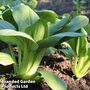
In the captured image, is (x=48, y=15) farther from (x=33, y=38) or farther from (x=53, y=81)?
(x=53, y=81)

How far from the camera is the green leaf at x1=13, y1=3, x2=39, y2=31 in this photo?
2.08 m

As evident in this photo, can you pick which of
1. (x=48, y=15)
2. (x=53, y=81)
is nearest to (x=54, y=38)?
(x=53, y=81)

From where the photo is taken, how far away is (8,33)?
5.62 feet

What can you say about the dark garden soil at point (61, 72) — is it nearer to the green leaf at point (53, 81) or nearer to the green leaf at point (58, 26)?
the green leaf at point (53, 81)

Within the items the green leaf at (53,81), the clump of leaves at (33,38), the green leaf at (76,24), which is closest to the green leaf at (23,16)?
the clump of leaves at (33,38)

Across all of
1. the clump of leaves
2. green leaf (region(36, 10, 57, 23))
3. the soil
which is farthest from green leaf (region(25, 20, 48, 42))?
the soil

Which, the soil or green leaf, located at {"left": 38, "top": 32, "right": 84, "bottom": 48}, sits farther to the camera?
the soil

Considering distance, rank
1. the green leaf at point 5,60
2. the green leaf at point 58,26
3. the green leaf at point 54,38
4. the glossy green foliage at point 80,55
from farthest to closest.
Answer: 1. the glossy green foliage at point 80,55
2. the green leaf at point 58,26
3. the green leaf at point 5,60
4. the green leaf at point 54,38

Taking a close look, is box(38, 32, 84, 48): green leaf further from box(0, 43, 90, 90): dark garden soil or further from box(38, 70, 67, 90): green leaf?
box(0, 43, 90, 90): dark garden soil

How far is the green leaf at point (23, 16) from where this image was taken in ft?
6.82

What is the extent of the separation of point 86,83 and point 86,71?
10cm

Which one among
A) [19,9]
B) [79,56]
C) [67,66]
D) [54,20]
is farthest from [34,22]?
[67,66]

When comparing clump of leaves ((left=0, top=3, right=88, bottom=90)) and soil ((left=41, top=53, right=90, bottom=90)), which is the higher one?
clump of leaves ((left=0, top=3, right=88, bottom=90))

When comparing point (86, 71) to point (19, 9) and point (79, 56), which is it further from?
point (19, 9)
